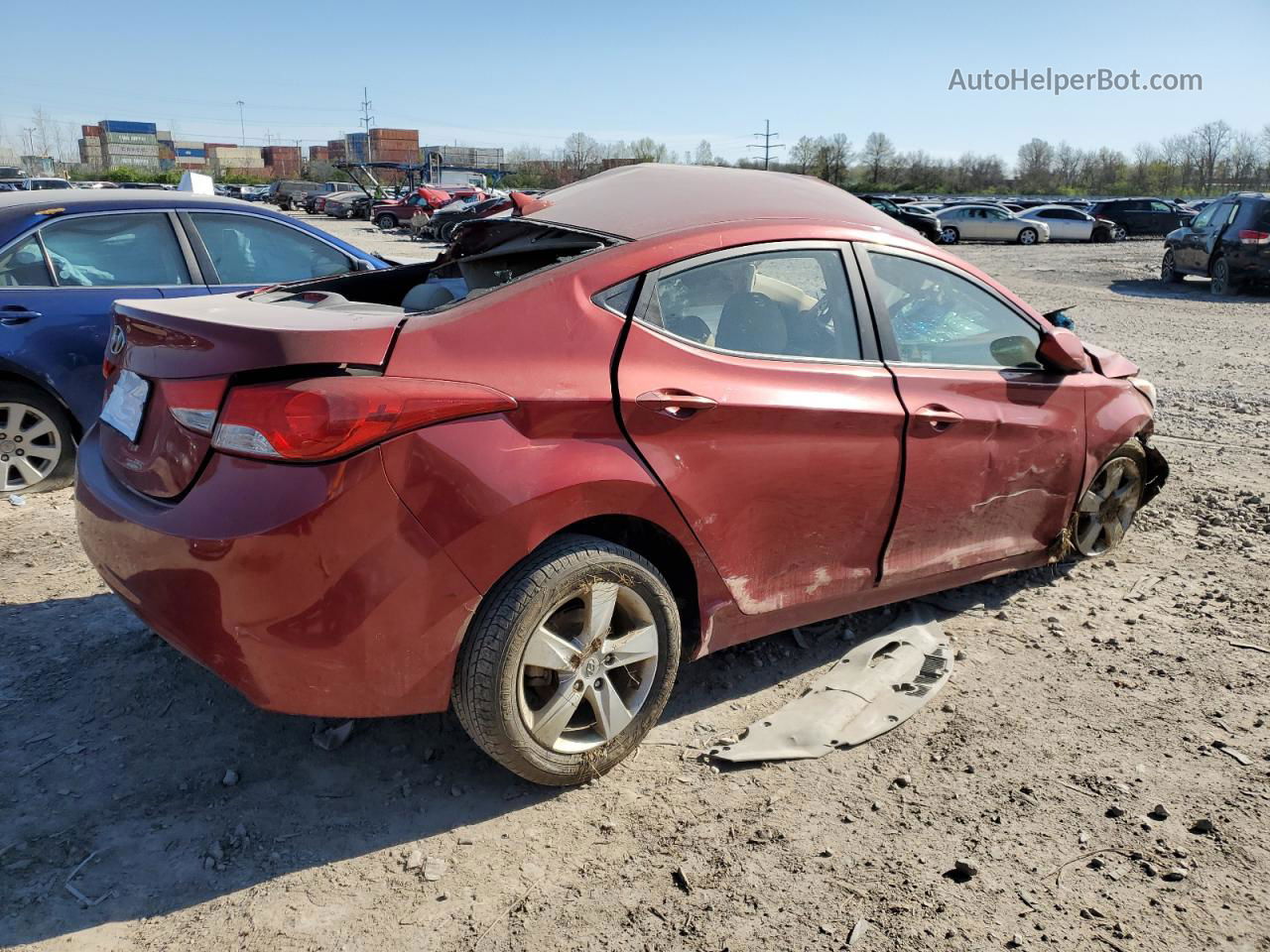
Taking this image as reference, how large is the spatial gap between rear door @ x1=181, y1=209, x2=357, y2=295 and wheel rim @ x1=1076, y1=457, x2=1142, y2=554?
449cm

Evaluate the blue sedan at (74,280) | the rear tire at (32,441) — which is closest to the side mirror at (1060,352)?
the blue sedan at (74,280)

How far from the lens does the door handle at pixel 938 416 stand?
137 inches

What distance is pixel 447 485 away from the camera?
8.18 feet

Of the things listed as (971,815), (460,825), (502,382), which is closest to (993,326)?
(971,815)

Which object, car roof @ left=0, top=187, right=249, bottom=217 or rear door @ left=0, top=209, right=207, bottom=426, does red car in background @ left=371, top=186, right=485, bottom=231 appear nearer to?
car roof @ left=0, top=187, right=249, bottom=217

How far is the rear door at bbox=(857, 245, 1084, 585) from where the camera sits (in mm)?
3541

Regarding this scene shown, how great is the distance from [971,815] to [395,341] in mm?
2122

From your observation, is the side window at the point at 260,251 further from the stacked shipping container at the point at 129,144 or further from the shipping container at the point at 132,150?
the shipping container at the point at 132,150

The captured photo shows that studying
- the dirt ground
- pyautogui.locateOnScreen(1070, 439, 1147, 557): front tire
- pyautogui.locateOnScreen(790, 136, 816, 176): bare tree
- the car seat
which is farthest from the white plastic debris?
pyautogui.locateOnScreen(790, 136, 816, 176): bare tree

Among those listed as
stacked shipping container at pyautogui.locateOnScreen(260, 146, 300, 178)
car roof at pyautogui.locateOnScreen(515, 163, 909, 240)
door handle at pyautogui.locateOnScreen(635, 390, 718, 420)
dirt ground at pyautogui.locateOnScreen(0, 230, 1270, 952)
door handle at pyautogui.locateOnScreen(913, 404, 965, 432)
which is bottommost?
dirt ground at pyautogui.locateOnScreen(0, 230, 1270, 952)

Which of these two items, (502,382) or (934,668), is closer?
(502,382)

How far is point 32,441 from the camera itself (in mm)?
5461

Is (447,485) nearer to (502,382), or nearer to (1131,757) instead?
(502,382)

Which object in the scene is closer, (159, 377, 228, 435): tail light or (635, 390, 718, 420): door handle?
(159, 377, 228, 435): tail light
